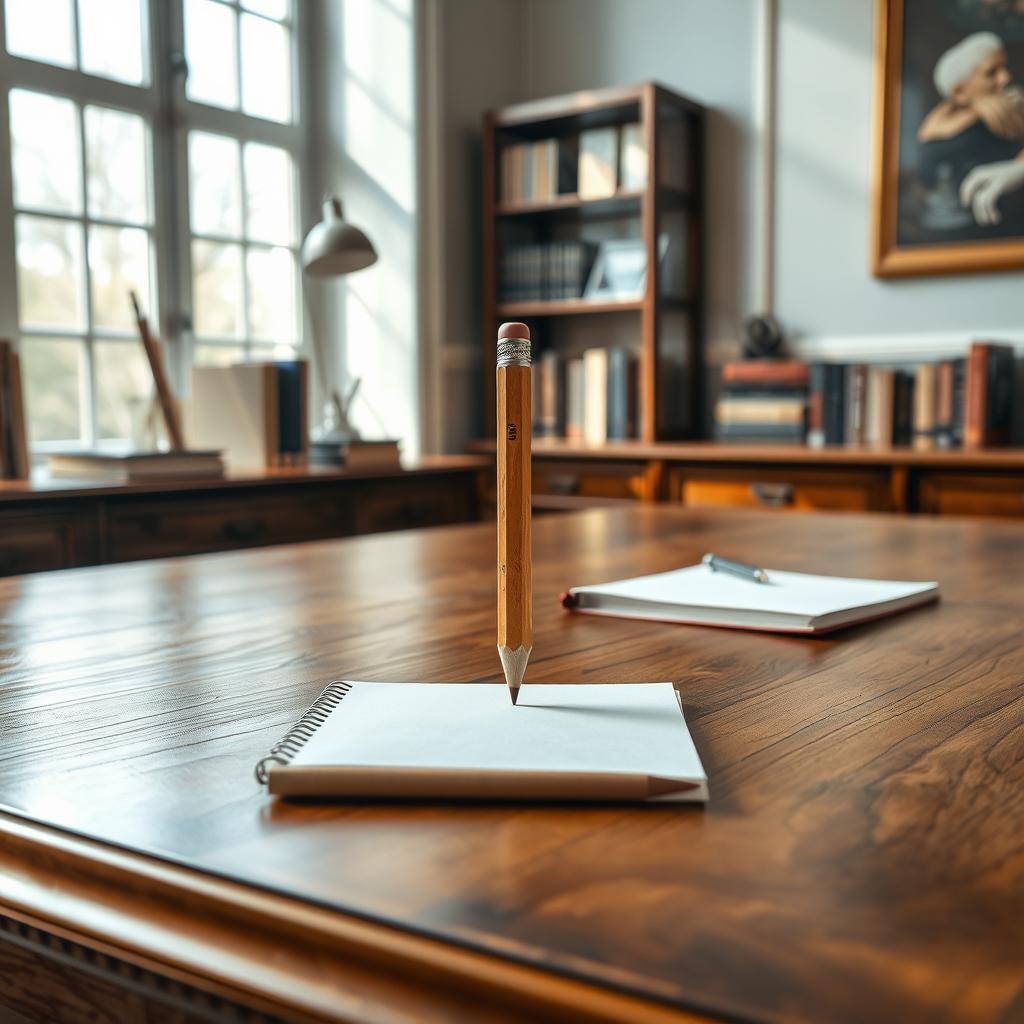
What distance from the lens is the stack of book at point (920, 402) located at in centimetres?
304

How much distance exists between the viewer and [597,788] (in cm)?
49

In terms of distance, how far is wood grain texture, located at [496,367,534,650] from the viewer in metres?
0.56

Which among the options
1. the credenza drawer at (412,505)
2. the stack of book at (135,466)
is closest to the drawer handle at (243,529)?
the stack of book at (135,466)

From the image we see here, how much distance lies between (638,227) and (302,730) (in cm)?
343

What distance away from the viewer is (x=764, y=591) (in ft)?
3.47

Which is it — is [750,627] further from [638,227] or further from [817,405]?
[638,227]

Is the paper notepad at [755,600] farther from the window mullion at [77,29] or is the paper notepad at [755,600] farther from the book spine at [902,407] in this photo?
the window mullion at [77,29]

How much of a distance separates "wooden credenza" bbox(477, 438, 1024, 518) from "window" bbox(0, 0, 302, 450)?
1102mm

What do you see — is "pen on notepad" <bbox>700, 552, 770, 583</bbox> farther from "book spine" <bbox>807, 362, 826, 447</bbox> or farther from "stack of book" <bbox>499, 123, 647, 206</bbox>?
"stack of book" <bbox>499, 123, 647, 206</bbox>

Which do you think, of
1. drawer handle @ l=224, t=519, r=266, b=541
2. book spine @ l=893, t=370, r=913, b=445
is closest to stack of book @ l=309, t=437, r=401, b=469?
drawer handle @ l=224, t=519, r=266, b=541

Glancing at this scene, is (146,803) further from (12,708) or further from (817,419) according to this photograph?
(817,419)

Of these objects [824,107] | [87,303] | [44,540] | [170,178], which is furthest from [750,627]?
[824,107]

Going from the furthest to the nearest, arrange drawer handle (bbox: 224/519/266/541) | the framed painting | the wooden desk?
the framed painting < drawer handle (bbox: 224/519/266/541) < the wooden desk

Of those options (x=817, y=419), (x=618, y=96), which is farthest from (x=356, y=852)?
(x=618, y=96)
